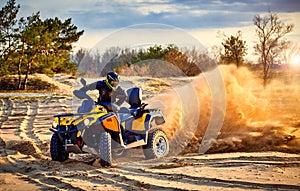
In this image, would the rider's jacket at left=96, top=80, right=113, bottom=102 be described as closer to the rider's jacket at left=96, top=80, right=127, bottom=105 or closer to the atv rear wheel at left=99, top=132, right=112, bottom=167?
the rider's jacket at left=96, top=80, right=127, bottom=105

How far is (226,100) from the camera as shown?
1423cm

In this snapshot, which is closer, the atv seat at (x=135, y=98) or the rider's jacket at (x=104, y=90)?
the rider's jacket at (x=104, y=90)

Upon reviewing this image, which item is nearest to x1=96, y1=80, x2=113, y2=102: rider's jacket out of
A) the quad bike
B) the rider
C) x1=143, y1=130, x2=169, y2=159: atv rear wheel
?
the rider

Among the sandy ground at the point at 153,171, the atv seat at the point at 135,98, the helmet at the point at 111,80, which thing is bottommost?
the sandy ground at the point at 153,171

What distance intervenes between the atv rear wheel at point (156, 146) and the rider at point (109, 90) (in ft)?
3.83

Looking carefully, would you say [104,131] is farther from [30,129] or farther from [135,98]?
[30,129]

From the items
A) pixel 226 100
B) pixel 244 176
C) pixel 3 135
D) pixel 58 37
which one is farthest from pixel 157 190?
pixel 58 37

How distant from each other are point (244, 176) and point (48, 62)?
31078mm

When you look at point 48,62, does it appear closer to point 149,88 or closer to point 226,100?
point 149,88

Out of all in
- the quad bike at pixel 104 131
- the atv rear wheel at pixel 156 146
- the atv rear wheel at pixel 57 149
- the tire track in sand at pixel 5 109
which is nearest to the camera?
the quad bike at pixel 104 131

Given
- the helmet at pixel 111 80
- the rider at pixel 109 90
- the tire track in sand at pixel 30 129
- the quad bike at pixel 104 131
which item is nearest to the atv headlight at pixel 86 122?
the quad bike at pixel 104 131

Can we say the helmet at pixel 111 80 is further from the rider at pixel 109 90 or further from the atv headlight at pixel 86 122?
the atv headlight at pixel 86 122

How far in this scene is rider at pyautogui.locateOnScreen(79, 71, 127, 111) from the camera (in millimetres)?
10273

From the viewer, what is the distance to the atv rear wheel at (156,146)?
10898mm
